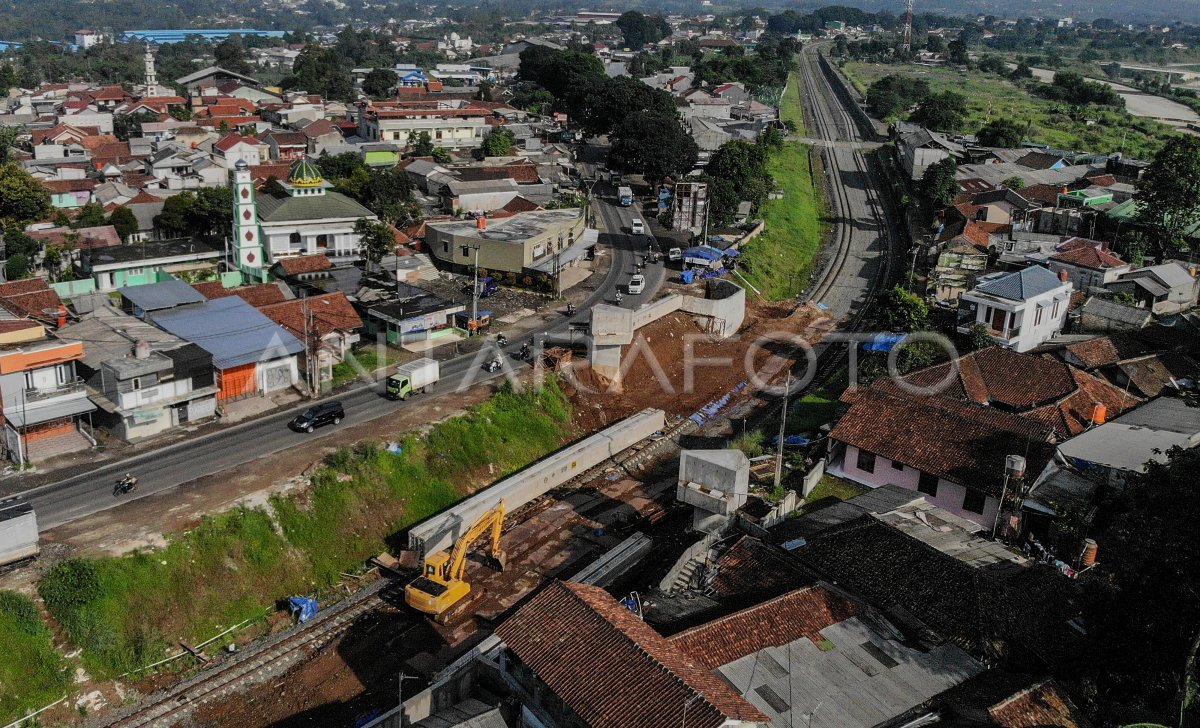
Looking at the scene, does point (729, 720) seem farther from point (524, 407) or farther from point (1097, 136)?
point (1097, 136)

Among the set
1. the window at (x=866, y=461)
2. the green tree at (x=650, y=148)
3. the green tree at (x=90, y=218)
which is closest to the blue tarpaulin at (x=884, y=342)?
the window at (x=866, y=461)

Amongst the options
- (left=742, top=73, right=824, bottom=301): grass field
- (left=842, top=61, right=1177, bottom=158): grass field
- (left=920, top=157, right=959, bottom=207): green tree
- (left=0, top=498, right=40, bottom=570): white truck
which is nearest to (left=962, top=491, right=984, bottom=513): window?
(left=0, top=498, right=40, bottom=570): white truck

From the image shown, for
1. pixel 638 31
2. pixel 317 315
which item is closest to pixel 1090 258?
pixel 317 315

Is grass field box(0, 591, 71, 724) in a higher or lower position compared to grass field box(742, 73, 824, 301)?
lower

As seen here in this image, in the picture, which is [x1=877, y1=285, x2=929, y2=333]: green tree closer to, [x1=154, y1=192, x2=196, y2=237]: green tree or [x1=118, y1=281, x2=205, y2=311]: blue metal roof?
[x1=118, y1=281, x2=205, y2=311]: blue metal roof

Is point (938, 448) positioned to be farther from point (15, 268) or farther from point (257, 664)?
point (15, 268)
